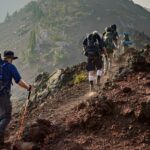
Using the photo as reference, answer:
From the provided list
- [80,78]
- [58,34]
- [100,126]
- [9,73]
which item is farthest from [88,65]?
[58,34]

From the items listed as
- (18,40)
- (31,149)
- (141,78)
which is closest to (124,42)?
(141,78)

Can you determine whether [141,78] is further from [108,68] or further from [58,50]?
[58,50]

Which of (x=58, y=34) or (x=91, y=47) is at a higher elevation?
(x=58, y=34)

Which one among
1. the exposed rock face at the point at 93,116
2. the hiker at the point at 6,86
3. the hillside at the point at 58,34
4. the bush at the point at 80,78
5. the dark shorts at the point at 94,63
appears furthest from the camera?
the hillside at the point at 58,34

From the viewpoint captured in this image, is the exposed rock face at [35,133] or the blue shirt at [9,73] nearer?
the exposed rock face at [35,133]

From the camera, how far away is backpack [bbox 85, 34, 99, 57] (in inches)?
680

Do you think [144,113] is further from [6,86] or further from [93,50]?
[93,50]

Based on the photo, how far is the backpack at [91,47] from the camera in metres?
17.3

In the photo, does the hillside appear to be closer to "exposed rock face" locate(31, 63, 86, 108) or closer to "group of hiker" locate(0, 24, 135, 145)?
"exposed rock face" locate(31, 63, 86, 108)

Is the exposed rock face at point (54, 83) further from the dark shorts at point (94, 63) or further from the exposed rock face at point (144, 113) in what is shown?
the exposed rock face at point (144, 113)

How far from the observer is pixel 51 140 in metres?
11.5

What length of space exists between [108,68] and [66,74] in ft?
7.40

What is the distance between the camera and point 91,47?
17.4 metres

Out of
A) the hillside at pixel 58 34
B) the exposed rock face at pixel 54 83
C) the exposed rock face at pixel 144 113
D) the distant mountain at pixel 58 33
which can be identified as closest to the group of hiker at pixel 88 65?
the exposed rock face at pixel 54 83
